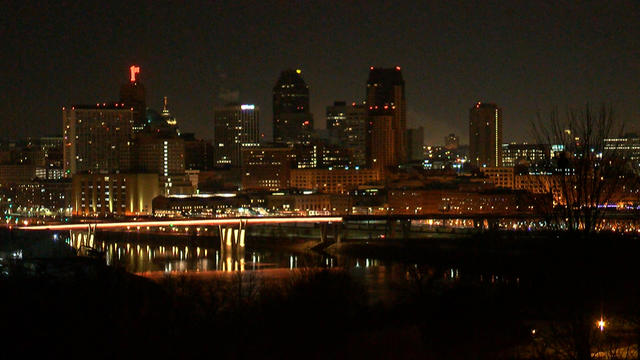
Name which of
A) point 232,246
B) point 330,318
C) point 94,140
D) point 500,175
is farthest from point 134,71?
point 330,318

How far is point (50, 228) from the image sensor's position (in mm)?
52906

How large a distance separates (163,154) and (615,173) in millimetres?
90809

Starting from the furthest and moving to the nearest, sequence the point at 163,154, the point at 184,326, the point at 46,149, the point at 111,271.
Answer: the point at 46,149 < the point at 163,154 < the point at 111,271 < the point at 184,326

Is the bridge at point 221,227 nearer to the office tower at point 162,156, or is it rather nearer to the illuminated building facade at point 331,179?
the office tower at point 162,156

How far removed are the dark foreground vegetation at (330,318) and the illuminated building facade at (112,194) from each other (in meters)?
62.3

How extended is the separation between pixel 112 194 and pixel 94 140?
748 inches

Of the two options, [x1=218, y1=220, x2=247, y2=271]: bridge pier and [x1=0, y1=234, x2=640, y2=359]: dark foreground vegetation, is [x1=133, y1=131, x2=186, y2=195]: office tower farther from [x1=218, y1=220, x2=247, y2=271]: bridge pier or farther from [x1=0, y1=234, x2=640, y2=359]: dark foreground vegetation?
[x1=0, y1=234, x2=640, y2=359]: dark foreground vegetation

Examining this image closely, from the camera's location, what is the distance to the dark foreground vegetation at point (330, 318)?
14.8 meters


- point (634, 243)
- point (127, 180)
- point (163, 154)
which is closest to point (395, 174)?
point (163, 154)

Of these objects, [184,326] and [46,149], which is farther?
[46,149]

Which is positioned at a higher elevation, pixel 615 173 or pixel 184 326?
pixel 615 173

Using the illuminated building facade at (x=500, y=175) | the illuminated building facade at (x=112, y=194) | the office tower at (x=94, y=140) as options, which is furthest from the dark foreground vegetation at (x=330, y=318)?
the office tower at (x=94, y=140)

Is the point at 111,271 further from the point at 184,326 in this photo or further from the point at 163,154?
the point at 163,154

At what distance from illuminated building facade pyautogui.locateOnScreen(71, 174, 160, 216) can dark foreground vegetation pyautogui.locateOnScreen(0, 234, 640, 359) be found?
2453 inches
